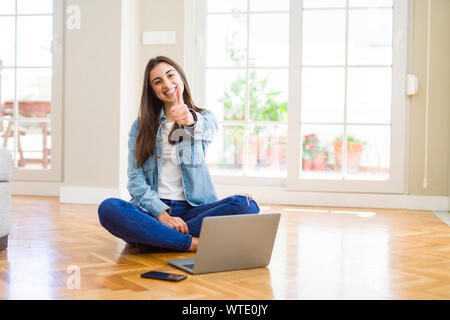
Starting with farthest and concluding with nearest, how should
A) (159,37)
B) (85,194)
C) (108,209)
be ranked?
(159,37) → (85,194) → (108,209)

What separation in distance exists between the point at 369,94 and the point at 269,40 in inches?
37.2

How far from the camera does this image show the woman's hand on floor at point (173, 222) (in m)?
2.22

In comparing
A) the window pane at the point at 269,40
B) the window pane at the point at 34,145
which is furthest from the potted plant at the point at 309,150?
the window pane at the point at 34,145

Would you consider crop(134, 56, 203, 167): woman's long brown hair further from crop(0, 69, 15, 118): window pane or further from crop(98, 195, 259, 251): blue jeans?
crop(0, 69, 15, 118): window pane

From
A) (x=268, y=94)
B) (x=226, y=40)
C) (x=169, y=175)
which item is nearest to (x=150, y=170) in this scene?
(x=169, y=175)

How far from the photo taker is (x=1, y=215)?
229cm

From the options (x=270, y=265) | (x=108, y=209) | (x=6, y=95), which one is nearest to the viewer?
(x=270, y=265)

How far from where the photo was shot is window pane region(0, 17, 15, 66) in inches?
183

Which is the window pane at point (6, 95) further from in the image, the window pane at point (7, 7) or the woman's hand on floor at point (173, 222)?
the woman's hand on floor at point (173, 222)

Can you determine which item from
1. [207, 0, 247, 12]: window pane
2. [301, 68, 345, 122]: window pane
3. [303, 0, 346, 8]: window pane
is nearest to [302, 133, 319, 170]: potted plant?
[301, 68, 345, 122]: window pane

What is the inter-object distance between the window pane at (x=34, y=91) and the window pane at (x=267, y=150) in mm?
1796

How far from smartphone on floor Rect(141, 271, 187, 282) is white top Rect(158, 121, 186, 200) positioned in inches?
22.6

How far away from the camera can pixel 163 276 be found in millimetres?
1810

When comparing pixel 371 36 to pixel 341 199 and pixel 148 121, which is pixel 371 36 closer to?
pixel 341 199
